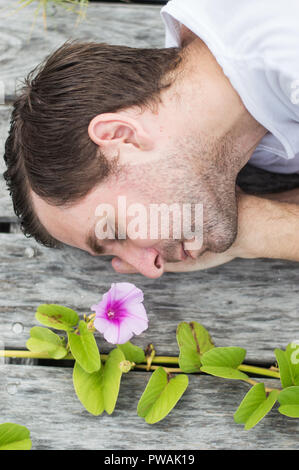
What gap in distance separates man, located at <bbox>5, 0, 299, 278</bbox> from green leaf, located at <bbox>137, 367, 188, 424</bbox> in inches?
8.4

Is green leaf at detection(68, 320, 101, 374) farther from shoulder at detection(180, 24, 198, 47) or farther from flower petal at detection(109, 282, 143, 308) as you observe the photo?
shoulder at detection(180, 24, 198, 47)

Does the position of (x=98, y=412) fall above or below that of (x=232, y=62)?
below

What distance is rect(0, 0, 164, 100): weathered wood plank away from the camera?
1.24 metres

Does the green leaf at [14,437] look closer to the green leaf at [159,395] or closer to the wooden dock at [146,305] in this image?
the wooden dock at [146,305]

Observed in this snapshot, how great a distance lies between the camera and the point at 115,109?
100cm

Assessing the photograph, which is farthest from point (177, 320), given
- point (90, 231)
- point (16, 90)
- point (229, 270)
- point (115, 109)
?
point (16, 90)

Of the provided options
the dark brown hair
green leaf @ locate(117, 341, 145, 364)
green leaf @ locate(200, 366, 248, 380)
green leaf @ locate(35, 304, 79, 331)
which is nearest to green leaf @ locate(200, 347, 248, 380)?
green leaf @ locate(200, 366, 248, 380)

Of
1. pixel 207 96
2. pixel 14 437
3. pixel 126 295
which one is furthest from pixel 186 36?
pixel 14 437

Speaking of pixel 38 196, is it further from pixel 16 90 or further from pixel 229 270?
pixel 229 270

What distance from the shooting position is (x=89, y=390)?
1060 mm

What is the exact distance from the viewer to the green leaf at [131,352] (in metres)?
1.10

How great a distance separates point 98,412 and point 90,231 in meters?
0.36
